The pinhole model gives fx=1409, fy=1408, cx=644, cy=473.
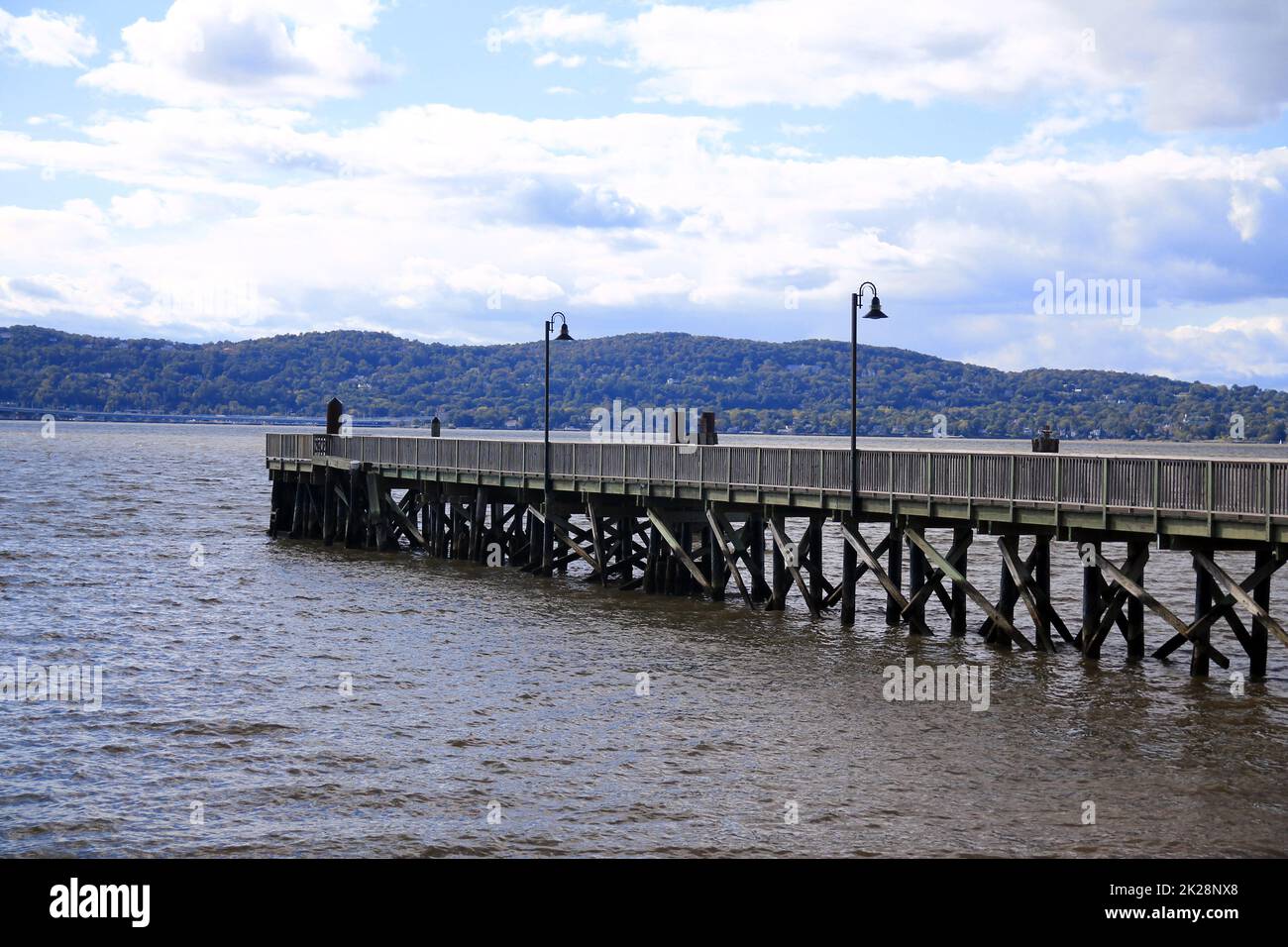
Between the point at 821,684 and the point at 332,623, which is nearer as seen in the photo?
the point at 821,684

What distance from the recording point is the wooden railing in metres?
24.1

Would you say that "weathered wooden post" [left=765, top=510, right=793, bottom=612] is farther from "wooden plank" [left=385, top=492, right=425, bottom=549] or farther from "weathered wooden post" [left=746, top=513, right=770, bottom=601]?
"wooden plank" [left=385, top=492, right=425, bottom=549]

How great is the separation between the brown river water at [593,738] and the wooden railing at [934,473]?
10.4ft

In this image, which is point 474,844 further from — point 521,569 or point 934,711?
point 521,569

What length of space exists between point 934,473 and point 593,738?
11283mm

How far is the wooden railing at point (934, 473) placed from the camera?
24.1 meters

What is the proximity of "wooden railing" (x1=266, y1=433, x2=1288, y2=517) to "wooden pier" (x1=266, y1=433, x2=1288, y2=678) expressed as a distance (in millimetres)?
39

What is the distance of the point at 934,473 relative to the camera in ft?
95.7

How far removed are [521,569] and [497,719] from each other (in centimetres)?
2043

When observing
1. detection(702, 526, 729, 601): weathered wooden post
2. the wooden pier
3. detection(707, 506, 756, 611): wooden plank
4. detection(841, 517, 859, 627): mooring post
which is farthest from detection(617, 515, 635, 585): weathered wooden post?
detection(841, 517, 859, 627): mooring post

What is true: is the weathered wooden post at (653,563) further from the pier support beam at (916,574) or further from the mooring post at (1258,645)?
the mooring post at (1258,645)

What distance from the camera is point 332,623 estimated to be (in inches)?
1281
